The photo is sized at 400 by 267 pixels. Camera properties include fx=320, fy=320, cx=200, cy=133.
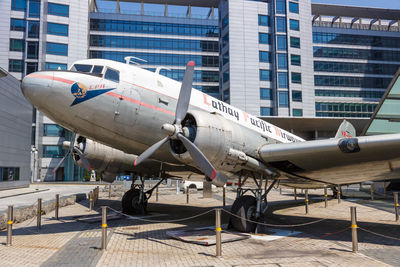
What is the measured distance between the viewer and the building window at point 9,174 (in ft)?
107

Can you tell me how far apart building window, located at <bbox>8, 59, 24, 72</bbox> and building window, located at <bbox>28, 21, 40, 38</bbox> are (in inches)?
212

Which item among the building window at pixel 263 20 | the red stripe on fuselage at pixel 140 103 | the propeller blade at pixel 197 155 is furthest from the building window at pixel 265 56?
the propeller blade at pixel 197 155

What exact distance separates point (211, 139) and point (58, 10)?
6232cm

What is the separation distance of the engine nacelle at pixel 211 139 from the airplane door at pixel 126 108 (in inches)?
64.2

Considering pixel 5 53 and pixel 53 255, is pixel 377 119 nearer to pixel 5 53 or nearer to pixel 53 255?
pixel 53 255

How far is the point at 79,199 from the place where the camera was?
73.7ft

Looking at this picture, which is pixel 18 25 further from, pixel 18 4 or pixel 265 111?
pixel 265 111

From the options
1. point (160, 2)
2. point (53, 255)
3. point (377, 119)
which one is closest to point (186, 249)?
point (53, 255)

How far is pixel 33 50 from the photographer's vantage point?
60.5 meters

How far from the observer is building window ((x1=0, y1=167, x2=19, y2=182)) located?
107ft

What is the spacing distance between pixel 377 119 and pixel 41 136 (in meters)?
54.6

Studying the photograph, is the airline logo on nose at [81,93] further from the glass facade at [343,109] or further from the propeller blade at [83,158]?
the glass facade at [343,109]

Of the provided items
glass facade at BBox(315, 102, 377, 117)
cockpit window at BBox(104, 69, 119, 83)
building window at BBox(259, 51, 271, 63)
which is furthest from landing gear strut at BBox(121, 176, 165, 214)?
glass facade at BBox(315, 102, 377, 117)

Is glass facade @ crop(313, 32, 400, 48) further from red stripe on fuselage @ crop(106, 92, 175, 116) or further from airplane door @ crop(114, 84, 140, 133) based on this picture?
airplane door @ crop(114, 84, 140, 133)
